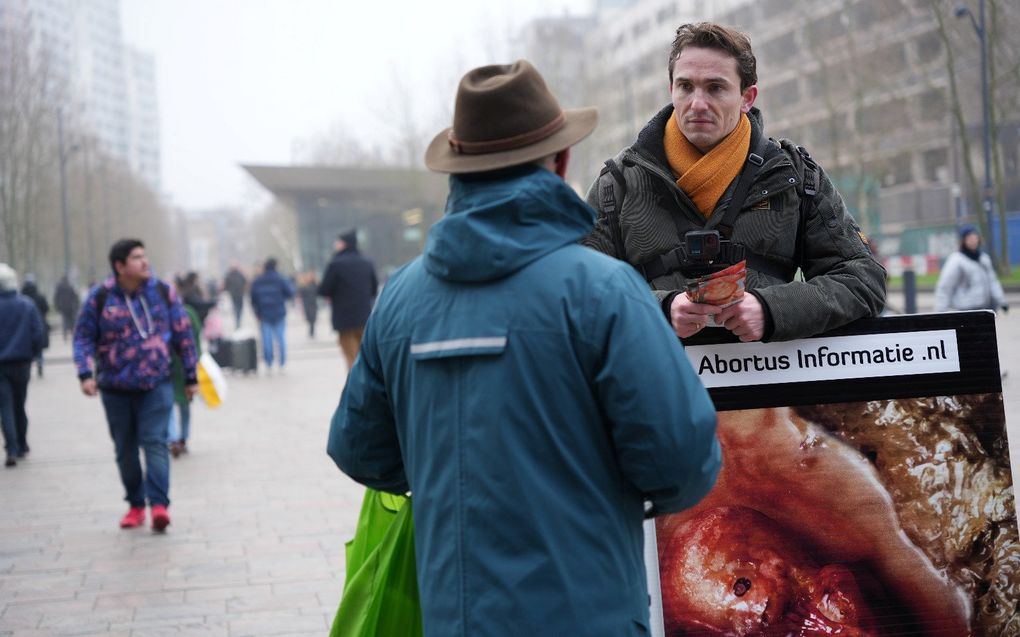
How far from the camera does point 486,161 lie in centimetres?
225

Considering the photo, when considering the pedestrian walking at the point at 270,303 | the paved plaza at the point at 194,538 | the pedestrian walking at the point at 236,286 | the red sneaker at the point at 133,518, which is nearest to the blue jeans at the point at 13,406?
the paved plaza at the point at 194,538

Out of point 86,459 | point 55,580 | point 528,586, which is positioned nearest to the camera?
point 528,586

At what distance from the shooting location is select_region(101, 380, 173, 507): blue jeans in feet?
24.4

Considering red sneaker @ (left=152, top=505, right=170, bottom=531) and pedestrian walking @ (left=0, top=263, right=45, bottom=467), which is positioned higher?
pedestrian walking @ (left=0, top=263, right=45, bottom=467)

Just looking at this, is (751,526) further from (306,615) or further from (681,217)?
(306,615)

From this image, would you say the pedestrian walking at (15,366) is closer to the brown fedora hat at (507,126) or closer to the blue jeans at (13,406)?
the blue jeans at (13,406)

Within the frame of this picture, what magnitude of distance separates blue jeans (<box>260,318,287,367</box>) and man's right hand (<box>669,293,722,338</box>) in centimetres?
1784

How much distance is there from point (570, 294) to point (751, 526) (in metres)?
1.04

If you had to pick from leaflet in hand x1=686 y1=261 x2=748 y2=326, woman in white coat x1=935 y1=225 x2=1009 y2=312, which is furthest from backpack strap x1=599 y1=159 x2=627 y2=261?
woman in white coat x1=935 y1=225 x2=1009 y2=312

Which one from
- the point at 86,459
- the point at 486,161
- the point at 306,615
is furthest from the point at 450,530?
the point at 86,459

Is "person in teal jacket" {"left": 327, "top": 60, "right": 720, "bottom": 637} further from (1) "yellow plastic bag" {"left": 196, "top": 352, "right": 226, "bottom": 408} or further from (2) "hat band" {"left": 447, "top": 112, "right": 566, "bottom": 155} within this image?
(1) "yellow plastic bag" {"left": 196, "top": 352, "right": 226, "bottom": 408}

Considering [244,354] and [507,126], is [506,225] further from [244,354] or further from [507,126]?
[244,354]

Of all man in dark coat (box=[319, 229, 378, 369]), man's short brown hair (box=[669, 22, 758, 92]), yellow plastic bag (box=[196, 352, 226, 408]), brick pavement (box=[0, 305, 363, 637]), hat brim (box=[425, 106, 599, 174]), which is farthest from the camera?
man in dark coat (box=[319, 229, 378, 369])

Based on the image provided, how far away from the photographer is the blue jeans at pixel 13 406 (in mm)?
11000
